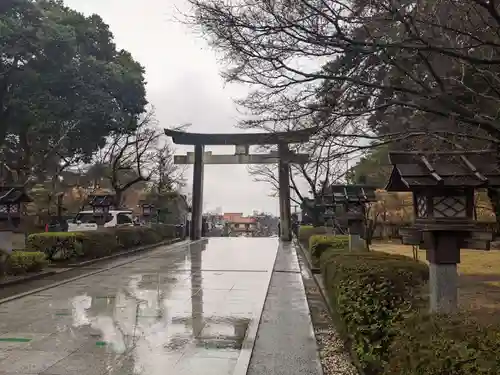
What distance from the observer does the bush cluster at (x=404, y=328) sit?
249 centimetres

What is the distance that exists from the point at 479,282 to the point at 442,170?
5.17 metres

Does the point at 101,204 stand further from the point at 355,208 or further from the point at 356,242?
the point at 356,242

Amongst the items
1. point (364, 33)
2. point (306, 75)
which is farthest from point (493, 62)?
point (306, 75)

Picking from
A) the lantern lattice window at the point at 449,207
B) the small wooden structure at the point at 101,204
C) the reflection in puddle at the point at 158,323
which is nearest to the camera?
the lantern lattice window at the point at 449,207

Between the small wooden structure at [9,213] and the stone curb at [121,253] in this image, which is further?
the stone curb at [121,253]

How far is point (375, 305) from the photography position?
4348mm

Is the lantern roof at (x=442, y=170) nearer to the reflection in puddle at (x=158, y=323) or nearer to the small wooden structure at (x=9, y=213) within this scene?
the reflection in puddle at (x=158, y=323)

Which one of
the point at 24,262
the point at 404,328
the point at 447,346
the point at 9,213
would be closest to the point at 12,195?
the point at 9,213

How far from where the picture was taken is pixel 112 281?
11938 mm

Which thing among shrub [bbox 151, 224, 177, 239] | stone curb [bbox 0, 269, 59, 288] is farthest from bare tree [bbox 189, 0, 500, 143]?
shrub [bbox 151, 224, 177, 239]

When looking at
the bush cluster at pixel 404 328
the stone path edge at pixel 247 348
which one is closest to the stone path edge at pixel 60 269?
the stone path edge at pixel 247 348

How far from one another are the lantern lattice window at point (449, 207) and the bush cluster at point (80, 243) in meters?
12.8

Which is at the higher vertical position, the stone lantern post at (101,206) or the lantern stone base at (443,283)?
the stone lantern post at (101,206)

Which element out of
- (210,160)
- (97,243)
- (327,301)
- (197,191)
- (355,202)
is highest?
(210,160)
